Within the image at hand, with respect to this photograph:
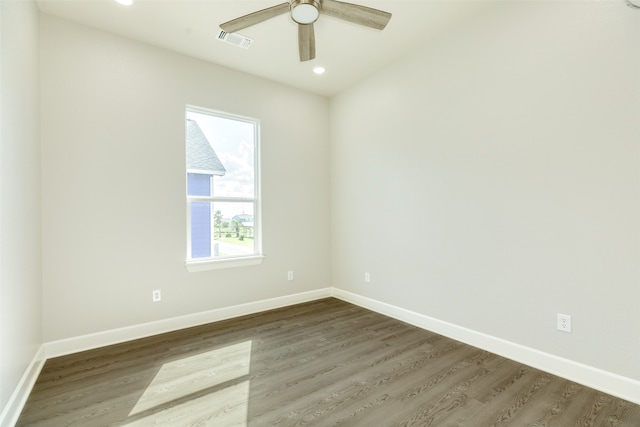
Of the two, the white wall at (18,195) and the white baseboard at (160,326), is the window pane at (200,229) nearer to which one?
the white baseboard at (160,326)

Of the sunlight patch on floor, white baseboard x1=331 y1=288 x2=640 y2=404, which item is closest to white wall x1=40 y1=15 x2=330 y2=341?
the sunlight patch on floor

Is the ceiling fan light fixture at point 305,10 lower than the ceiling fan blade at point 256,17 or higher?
lower

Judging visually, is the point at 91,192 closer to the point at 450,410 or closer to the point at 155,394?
the point at 155,394

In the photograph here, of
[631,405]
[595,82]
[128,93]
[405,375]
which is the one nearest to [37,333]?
[128,93]

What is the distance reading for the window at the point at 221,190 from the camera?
3.47 meters

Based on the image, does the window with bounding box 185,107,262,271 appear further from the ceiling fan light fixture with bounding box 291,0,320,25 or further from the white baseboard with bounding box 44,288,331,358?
the ceiling fan light fixture with bounding box 291,0,320,25

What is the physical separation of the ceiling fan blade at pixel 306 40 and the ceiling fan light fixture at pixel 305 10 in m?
0.07

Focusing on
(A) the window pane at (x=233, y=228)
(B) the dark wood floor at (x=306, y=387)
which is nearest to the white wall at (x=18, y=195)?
(B) the dark wood floor at (x=306, y=387)

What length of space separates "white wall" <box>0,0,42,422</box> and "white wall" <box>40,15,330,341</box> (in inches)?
7.0

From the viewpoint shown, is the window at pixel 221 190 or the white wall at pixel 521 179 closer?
the white wall at pixel 521 179

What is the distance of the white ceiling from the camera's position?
8.52 feet

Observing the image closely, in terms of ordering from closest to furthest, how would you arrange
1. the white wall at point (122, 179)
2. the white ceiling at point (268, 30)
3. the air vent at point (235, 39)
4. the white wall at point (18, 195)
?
the white wall at point (18, 195) → the white ceiling at point (268, 30) → the white wall at point (122, 179) → the air vent at point (235, 39)

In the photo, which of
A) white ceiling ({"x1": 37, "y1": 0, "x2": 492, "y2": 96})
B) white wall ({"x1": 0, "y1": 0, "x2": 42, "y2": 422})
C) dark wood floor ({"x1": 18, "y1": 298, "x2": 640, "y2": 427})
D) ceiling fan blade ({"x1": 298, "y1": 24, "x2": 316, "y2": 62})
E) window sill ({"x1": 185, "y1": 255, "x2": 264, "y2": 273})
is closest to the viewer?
white wall ({"x1": 0, "y1": 0, "x2": 42, "y2": 422})

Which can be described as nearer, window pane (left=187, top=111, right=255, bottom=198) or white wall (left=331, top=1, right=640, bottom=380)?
white wall (left=331, top=1, right=640, bottom=380)
